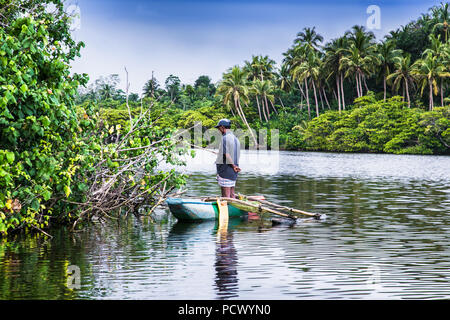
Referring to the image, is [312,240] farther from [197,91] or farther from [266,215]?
[197,91]

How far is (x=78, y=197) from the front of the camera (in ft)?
41.5

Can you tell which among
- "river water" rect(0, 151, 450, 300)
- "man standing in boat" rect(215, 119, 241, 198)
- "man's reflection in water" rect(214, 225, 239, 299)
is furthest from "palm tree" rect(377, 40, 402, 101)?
"man's reflection in water" rect(214, 225, 239, 299)

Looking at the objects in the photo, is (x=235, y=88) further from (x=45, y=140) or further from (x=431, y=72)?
(x=45, y=140)

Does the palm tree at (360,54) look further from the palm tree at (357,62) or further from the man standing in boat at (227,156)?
the man standing in boat at (227,156)

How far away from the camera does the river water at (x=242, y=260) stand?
800 centimetres

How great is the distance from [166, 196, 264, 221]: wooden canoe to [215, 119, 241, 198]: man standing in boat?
591mm

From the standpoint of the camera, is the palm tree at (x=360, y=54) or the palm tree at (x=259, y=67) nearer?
the palm tree at (x=360, y=54)

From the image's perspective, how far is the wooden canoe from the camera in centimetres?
1412

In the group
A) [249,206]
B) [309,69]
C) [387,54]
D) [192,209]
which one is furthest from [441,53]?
[192,209]

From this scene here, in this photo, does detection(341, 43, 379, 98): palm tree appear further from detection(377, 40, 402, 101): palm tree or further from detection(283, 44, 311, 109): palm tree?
detection(283, 44, 311, 109): palm tree

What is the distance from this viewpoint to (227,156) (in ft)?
47.0

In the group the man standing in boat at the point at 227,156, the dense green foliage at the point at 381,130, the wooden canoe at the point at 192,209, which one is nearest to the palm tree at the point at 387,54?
the dense green foliage at the point at 381,130

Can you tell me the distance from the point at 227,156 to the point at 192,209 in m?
1.39

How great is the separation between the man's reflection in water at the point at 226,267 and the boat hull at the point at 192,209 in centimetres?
153
